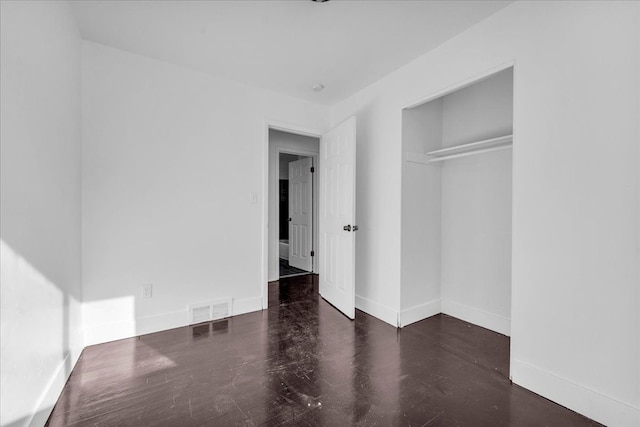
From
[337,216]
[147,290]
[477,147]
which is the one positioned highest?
[477,147]

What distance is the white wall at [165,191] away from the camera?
2539 millimetres

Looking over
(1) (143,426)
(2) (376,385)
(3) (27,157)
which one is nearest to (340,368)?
(2) (376,385)

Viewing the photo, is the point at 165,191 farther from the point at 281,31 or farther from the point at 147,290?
the point at 281,31

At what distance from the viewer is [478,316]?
293 cm

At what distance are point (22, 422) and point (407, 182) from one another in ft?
9.93

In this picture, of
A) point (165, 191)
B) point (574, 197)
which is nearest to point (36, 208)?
point (165, 191)

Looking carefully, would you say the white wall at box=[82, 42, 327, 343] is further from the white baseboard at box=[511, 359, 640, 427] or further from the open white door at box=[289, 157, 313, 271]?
the white baseboard at box=[511, 359, 640, 427]

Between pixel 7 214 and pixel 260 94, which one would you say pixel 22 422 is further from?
pixel 260 94

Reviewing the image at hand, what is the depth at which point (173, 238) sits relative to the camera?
2.88 metres

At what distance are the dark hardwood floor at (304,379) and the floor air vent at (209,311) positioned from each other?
0.12 meters

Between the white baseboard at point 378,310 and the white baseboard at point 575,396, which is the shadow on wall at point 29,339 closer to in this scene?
the white baseboard at point 378,310

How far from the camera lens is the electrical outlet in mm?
2731

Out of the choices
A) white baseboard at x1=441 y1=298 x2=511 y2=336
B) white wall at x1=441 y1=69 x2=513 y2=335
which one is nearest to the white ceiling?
white wall at x1=441 y1=69 x2=513 y2=335

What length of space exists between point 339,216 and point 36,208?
2522 mm
